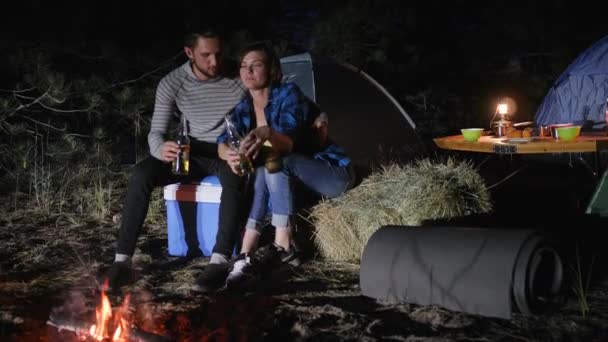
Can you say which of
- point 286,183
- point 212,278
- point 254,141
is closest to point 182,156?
point 254,141

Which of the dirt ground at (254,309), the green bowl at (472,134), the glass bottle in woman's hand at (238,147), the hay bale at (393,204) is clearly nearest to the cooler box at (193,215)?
the dirt ground at (254,309)

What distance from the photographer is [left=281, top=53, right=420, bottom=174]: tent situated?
5.62 m

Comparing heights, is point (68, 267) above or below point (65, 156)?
below

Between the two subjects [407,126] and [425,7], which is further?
[425,7]

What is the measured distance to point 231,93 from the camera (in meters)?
3.82

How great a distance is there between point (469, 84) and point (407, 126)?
4.57 metres

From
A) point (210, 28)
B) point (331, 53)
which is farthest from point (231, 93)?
point (331, 53)

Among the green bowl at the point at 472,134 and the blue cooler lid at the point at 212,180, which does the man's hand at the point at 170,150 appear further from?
the green bowl at the point at 472,134

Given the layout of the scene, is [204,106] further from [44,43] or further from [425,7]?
[425,7]

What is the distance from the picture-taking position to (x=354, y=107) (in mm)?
5867

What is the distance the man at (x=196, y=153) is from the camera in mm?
3414

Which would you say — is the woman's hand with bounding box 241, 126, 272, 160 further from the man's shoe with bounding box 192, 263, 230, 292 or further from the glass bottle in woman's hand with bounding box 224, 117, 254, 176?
the man's shoe with bounding box 192, 263, 230, 292

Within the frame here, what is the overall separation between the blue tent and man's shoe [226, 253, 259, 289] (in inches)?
161

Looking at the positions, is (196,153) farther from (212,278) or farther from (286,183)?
(212,278)
